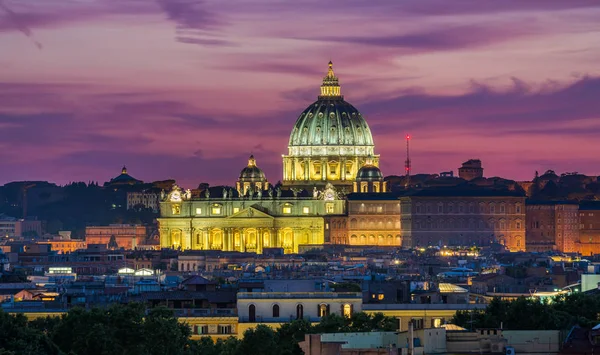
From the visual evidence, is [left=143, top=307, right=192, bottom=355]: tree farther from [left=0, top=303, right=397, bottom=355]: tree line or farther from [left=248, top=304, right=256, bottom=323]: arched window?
[left=248, top=304, right=256, bottom=323]: arched window

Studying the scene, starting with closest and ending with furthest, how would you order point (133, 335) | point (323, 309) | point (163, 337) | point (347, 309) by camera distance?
point (163, 337) < point (133, 335) < point (323, 309) < point (347, 309)

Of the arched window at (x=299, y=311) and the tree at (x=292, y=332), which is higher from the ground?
the arched window at (x=299, y=311)

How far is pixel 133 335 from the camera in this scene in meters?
66.2

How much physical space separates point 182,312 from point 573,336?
30.3 m

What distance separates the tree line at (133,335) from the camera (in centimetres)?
6216

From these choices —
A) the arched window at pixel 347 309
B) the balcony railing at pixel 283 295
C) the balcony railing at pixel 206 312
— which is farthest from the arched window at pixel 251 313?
the arched window at pixel 347 309

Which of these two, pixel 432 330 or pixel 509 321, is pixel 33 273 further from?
pixel 432 330

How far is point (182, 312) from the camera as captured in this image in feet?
261

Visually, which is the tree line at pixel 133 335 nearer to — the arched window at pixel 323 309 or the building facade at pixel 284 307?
the building facade at pixel 284 307

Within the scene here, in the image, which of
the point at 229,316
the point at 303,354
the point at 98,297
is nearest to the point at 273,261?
the point at 98,297

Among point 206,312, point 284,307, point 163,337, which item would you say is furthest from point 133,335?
point 206,312

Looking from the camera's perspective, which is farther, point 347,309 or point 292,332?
point 347,309

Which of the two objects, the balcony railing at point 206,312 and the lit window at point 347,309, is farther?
the balcony railing at point 206,312

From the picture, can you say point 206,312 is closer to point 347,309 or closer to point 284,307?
point 284,307
